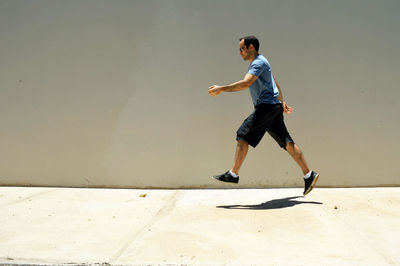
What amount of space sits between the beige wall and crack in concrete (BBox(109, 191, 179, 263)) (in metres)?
0.63

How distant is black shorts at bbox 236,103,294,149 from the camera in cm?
363

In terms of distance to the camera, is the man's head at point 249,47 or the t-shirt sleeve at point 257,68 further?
the man's head at point 249,47

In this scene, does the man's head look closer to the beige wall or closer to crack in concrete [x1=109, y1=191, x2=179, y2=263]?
the beige wall

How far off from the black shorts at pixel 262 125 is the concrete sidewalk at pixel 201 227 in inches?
24.3

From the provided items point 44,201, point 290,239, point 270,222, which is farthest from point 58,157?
point 290,239

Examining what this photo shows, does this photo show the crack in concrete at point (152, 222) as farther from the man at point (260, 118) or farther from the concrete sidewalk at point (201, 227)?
the man at point (260, 118)

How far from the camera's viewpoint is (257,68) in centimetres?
356

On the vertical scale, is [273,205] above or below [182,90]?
below

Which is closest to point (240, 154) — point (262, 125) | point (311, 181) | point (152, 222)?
point (262, 125)

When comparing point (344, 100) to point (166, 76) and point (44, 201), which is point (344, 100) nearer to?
point (166, 76)

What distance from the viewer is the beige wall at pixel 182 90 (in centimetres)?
443

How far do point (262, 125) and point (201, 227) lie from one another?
1.17 m

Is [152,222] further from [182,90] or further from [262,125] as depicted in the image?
[182,90]

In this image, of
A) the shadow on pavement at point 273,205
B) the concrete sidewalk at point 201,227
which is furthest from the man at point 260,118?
the concrete sidewalk at point 201,227
